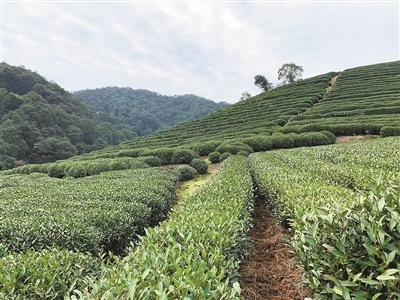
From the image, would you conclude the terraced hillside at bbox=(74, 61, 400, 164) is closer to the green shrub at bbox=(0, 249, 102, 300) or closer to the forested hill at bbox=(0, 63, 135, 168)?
the forested hill at bbox=(0, 63, 135, 168)

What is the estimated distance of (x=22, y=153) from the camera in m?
61.5

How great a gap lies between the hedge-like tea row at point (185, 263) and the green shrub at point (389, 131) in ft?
78.3

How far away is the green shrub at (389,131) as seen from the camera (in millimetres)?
27159

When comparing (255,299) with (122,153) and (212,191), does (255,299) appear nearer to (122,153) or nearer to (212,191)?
(212,191)

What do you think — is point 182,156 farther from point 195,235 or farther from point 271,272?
point 195,235

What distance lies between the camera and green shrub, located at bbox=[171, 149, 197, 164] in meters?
30.3

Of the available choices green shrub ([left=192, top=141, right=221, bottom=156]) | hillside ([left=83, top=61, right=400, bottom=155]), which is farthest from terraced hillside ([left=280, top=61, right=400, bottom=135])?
green shrub ([left=192, top=141, right=221, bottom=156])

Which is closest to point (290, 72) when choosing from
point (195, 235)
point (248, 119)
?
point (248, 119)

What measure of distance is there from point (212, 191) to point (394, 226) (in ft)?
23.3

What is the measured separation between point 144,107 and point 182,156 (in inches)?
4740

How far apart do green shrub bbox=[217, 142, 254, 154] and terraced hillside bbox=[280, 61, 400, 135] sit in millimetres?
6312

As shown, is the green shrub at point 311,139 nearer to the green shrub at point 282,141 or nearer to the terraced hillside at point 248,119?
the green shrub at point 282,141

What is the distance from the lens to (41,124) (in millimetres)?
70750

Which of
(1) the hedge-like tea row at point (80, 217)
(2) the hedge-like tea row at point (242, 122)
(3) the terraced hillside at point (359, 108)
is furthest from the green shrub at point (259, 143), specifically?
(1) the hedge-like tea row at point (80, 217)
